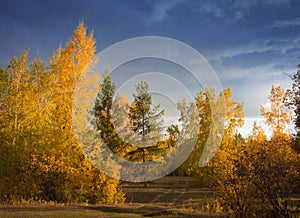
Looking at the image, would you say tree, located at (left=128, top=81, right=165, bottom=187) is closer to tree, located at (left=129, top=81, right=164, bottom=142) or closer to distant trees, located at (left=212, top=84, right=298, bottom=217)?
tree, located at (left=129, top=81, right=164, bottom=142)

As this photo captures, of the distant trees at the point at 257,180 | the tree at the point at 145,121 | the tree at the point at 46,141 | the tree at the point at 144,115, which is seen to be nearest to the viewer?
the distant trees at the point at 257,180

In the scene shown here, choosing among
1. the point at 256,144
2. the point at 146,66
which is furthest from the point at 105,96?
the point at 256,144

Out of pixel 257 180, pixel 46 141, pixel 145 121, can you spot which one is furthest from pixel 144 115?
pixel 257 180

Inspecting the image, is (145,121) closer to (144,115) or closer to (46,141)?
(144,115)

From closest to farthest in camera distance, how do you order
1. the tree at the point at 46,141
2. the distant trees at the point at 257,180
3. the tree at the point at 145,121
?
the distant trees at the point at 257,180
the tree at the point at 46,141
the tree at the point at 145,121

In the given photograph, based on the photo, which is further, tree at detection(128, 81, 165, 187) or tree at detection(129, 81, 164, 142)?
tree at detection(129, 81, 164, 142)

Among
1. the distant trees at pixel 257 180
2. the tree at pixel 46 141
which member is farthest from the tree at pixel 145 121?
the distant trees at pixel 257 180

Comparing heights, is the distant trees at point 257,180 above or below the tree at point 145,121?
below

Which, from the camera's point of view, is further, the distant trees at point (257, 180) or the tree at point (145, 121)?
the tree at point (145, 121)

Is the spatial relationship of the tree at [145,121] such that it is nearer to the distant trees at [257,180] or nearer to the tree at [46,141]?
the tree at [46,141]

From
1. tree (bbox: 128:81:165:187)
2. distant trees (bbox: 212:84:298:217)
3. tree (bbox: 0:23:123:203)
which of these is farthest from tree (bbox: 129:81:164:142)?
distant trees (bbox: 212:84:298:217)

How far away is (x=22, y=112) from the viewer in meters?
18.9

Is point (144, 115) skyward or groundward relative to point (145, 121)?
skyward

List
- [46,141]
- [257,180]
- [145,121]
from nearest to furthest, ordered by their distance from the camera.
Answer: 1. [257,180]
2. [46,141]
3. [145,121]
